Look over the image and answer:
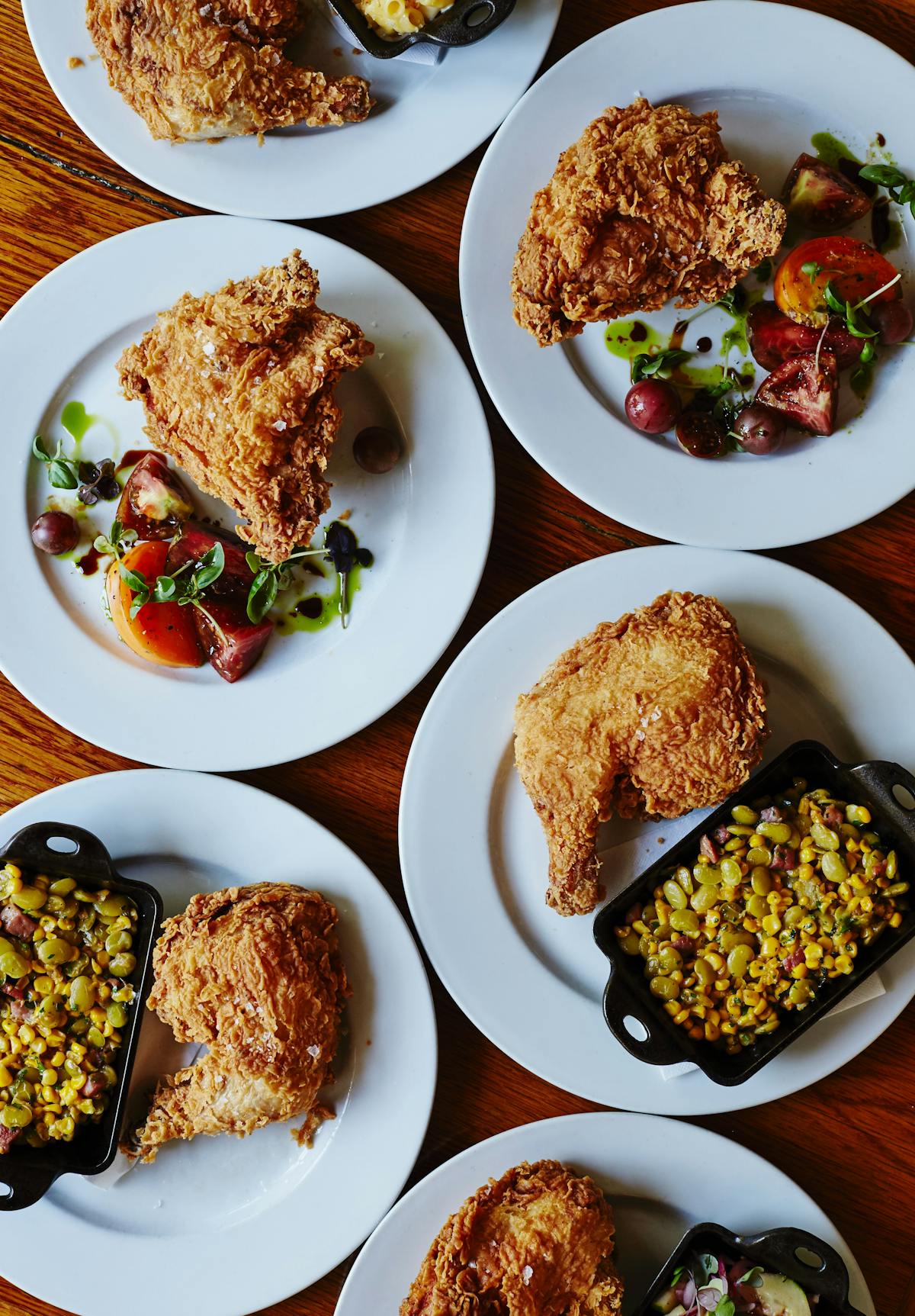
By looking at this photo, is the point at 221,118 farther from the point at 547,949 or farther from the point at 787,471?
the point at 547,949

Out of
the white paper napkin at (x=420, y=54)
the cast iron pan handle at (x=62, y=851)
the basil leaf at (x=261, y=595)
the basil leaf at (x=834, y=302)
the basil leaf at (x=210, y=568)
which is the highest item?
the white paper napkin at (x=420, y=54)

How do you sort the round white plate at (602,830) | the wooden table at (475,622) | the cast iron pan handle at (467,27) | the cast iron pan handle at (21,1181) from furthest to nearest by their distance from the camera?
the wooden table at (475,622) < the round white plate at (602,830) < the cast iron pan handle at (21,1181) < the cast iron pan handle at (467,27)

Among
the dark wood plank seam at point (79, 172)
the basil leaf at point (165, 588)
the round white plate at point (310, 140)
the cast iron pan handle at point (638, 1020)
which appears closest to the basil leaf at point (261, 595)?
the basil leaf at point (165, 588)

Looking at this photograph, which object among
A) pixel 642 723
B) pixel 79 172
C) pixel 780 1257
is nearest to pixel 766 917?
pixel 642 723

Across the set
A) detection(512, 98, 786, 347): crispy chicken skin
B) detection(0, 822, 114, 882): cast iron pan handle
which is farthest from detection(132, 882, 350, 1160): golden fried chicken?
detection(512, 98, 786, 347): crispy chicken skin

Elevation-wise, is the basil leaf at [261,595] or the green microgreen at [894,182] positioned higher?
the green microgreen at [894,182]

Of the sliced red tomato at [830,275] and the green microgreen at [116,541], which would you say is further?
the green microgreen at [116,541]

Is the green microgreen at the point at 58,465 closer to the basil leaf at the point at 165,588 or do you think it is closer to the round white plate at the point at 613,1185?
the basil leaf at the point at 165,588

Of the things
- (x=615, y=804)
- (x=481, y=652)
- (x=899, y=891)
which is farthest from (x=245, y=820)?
(x=899, y=891)
